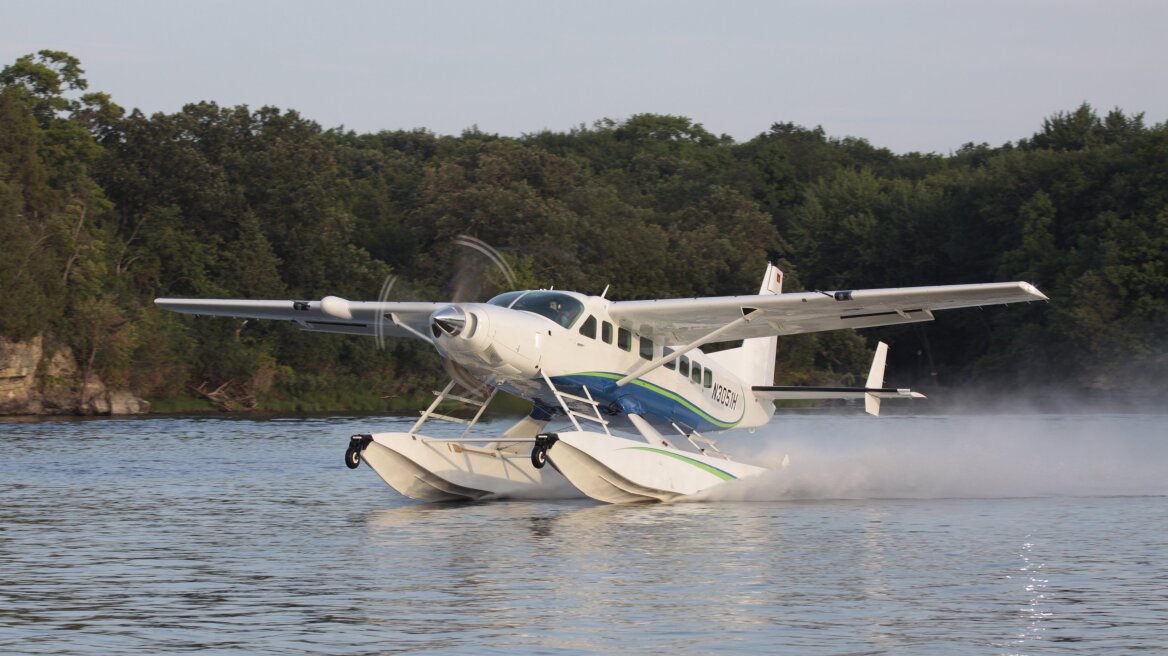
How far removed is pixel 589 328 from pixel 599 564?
5387mm

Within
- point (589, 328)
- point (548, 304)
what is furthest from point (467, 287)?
point (589, 328)

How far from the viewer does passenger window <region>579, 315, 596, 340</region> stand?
17.2 m

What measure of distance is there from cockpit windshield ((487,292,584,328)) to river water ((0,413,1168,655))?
227 cm

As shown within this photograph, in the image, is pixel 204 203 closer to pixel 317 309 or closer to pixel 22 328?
pixel 22 328

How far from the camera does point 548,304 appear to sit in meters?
17.0

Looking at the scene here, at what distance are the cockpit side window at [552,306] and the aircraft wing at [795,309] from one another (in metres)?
0.82

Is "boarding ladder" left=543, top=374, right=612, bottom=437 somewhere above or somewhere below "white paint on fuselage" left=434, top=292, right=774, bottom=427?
below

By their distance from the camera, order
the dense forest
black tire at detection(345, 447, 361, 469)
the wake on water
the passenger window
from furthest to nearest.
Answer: the dense forest
the wake on water
the passenger window
black tire at detection(345, 447, 361, 469)

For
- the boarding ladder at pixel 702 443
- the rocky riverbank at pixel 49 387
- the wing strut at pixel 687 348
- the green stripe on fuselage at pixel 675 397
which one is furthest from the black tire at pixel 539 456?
the rocky riverbank at pixel 49 387

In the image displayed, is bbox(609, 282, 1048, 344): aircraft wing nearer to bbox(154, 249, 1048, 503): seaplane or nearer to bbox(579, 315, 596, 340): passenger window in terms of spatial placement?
bbox(154, 249, 1048, 503): seaplane

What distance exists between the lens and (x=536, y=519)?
15.9m

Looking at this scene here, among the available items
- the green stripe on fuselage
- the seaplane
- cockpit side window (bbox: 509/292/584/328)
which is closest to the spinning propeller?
the seaplane

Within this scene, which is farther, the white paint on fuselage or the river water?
the white paint on fuselage

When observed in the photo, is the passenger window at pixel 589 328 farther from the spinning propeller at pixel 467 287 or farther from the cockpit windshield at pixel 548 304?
the spinning propeller at pixel 467 287
